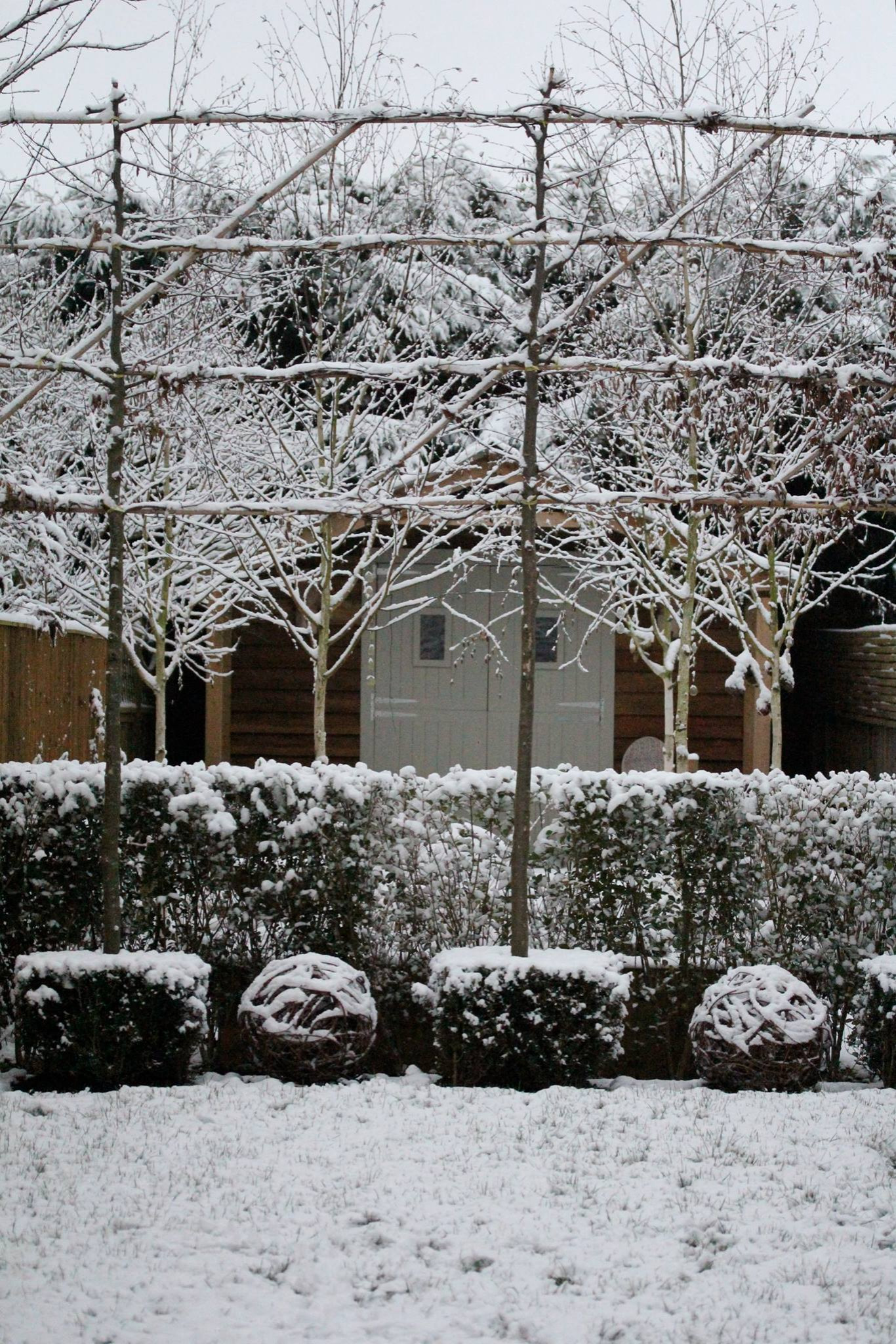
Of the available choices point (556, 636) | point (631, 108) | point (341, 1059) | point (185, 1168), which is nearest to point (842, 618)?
point (556, 636)

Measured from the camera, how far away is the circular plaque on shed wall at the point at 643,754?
38.2 ft

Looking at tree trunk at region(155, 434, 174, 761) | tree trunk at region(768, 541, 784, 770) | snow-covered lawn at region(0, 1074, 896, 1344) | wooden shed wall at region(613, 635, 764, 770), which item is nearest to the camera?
snow-covered lawn at region(0, 1074, 896, 1344)

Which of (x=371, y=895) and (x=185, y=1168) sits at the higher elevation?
(x=371, y=895)

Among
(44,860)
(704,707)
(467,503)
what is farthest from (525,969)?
(704,707)

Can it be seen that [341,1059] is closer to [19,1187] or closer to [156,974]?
[156,974]

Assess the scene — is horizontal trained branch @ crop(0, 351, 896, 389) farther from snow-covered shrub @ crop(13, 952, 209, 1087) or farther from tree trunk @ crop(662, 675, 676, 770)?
tree trunk @ crop(662, 675, 676, 770)

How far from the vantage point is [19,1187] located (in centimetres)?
388

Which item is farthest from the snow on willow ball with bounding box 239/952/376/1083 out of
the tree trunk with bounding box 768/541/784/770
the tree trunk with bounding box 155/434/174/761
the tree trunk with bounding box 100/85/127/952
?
the tree trunk with bounding box 768/541/784/770

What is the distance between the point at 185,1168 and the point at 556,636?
7867 mm

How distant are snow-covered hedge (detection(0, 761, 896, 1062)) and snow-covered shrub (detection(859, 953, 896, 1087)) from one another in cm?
26

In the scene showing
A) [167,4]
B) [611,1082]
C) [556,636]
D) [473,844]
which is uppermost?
[167,4]

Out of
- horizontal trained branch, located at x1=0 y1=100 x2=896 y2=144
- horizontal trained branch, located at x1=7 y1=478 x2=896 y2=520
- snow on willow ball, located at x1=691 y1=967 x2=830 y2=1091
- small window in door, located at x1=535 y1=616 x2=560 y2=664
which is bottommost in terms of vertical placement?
snow on willow ball, located at x1=691 y1=967 x2=830 y2=1091

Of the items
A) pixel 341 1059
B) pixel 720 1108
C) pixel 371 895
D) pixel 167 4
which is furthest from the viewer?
pixel 167 4

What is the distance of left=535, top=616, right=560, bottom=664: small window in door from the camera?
11453 millimetres
